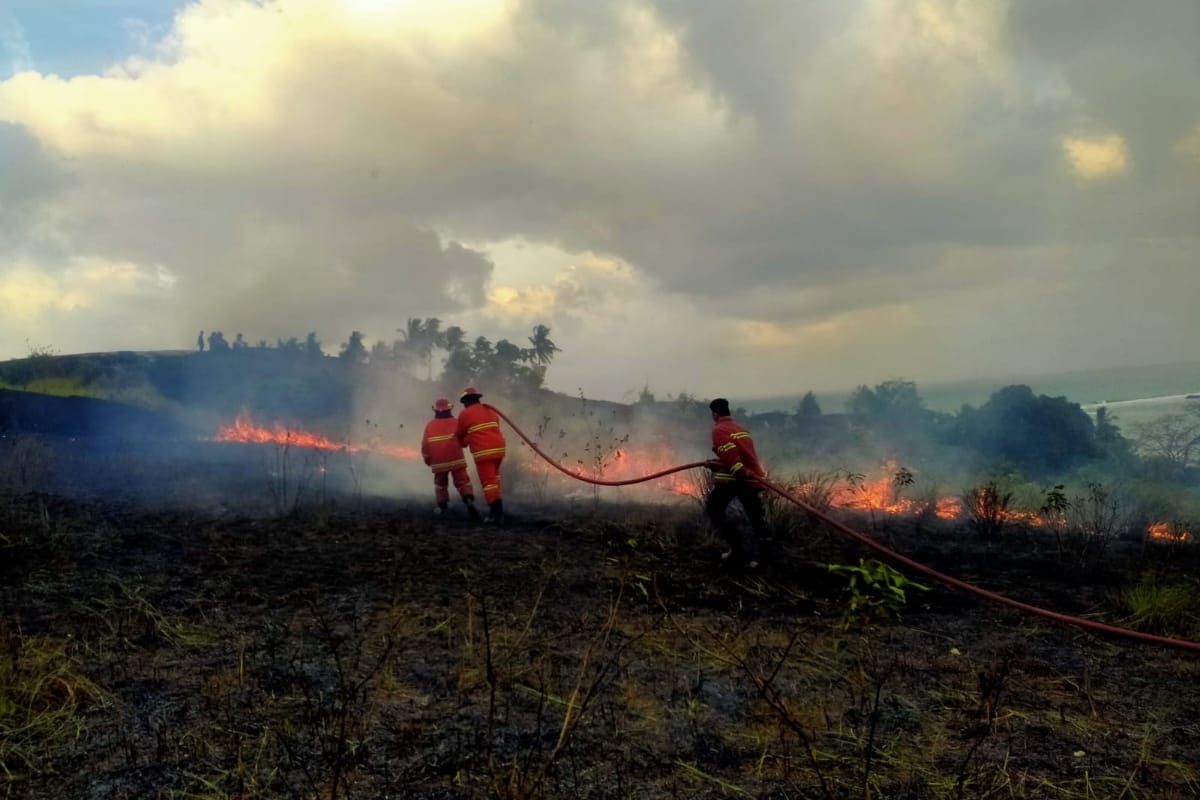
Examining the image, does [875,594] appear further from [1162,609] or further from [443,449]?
[443,449]

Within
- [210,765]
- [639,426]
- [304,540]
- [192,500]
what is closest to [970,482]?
[639,426]

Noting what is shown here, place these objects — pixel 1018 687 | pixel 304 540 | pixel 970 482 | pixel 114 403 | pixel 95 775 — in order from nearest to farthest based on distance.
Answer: pixel 95 775, pixel 1018 687, pixel 304 540, pixel 970 482, pixel 114 403

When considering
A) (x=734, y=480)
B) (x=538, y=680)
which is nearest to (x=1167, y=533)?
(x=734, y=480)

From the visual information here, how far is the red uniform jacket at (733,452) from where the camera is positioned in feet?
26.7

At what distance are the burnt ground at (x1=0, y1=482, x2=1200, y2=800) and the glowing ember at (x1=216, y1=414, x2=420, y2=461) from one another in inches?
364

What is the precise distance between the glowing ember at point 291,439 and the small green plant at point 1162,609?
47.0 ft

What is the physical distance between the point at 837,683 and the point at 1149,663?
2.63 metres

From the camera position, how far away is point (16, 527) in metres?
7.92

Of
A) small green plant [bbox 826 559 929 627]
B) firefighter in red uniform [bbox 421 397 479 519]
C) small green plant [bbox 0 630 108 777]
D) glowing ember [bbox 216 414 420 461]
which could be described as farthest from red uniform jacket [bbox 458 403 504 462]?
glowing ember [bbox 216 414 420 461]

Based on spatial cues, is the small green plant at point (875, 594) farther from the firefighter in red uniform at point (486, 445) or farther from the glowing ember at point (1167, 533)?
the glowing ember at point (1167, 533)

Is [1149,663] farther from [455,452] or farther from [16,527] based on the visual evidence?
[16,527]

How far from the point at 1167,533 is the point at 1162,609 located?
607cm

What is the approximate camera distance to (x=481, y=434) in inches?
404

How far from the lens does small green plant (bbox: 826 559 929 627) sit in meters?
6.37
